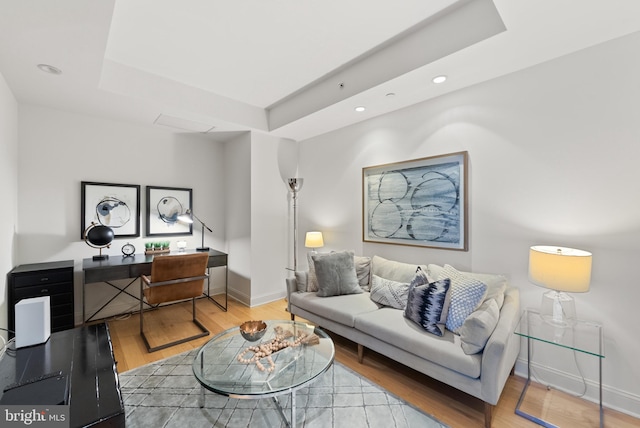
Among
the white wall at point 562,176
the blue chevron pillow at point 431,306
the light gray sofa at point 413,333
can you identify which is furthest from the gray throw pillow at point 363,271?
the blue chevron pillow at point 431,306

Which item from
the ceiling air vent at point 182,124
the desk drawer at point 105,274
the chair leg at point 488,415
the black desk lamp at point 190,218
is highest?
the ceiling air vent at point 182,124

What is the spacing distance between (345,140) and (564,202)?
239 centimetres

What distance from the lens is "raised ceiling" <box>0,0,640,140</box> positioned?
168 cm

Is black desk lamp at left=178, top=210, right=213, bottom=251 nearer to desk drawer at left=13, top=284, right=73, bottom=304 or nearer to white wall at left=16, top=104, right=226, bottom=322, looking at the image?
white wall at left=16, top=104, right=226, bottom=322

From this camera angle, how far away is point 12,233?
8.73ft

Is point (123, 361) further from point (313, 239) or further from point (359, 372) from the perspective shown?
point (313, 239)

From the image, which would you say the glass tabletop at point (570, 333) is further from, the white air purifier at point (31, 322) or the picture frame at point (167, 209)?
the picture frame at point (167, 209)

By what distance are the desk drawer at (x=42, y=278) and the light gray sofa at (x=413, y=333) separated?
7.37 ft

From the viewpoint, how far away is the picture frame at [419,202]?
8.45 feet

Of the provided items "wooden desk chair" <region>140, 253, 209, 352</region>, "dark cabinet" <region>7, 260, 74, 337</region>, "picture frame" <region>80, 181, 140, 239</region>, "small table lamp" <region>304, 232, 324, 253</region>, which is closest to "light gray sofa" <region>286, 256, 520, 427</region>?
"small table lamp" <region>304, 232, 324, 253</region>

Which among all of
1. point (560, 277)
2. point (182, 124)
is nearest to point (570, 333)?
point (560, 277)

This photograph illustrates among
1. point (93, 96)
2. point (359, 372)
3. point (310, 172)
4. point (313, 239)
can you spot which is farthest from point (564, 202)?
point (93, 96)

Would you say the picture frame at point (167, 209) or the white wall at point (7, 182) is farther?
the picture frame at point (167, 209)

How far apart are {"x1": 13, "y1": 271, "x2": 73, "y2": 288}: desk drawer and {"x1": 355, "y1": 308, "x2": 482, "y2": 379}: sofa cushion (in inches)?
115
